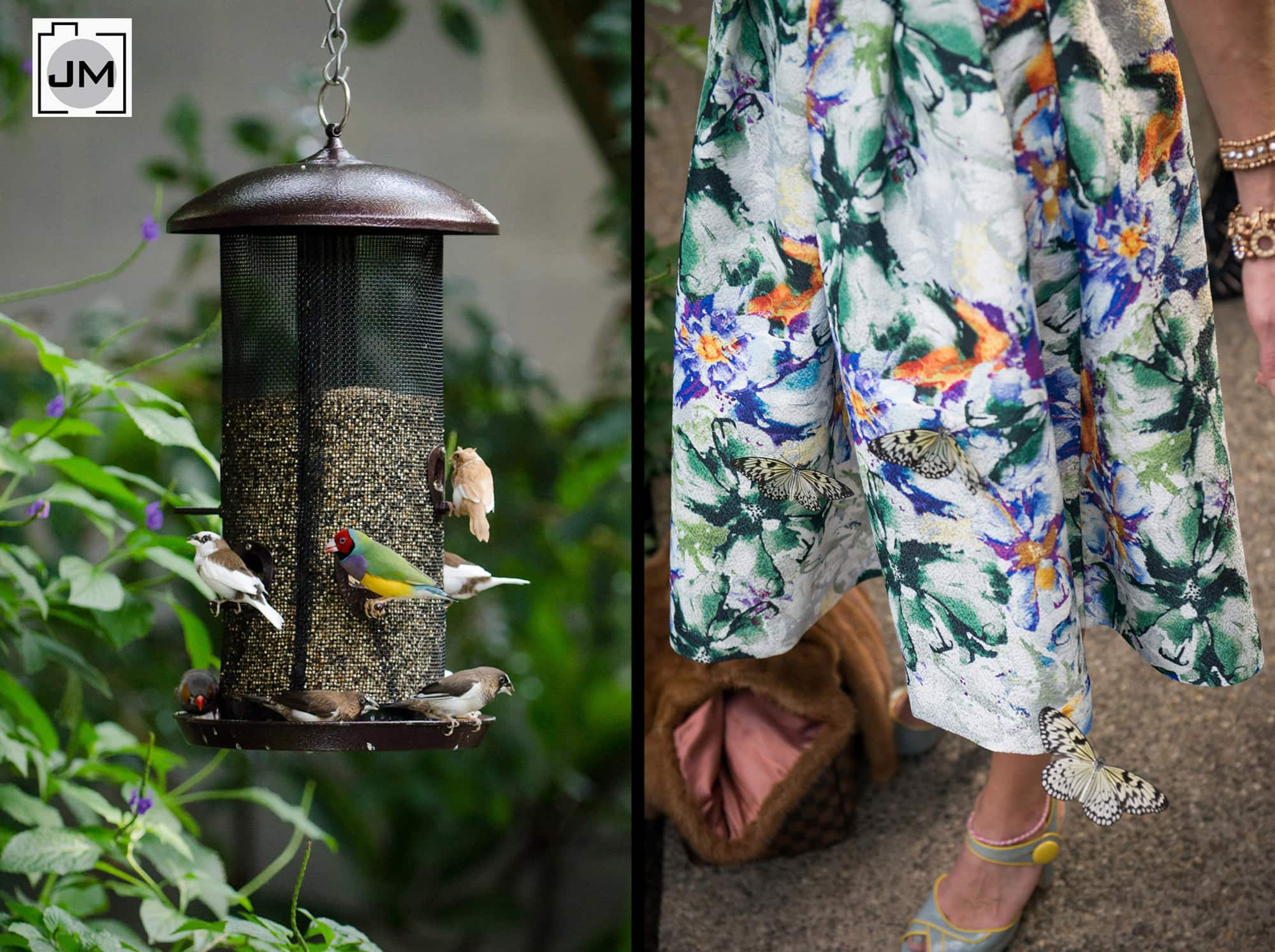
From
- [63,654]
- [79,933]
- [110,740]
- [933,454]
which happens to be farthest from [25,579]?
[933,454]

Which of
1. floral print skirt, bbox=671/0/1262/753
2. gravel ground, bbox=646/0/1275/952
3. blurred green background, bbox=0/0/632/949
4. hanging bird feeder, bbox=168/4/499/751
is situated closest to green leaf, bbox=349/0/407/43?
blurred green background, bbox=0/0/632/949

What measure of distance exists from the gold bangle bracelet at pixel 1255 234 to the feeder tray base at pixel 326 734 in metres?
0.71

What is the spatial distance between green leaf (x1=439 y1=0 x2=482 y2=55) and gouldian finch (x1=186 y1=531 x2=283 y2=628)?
811 millimetres

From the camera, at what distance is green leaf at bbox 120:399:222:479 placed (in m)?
1.05

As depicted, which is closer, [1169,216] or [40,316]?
[1169,216]

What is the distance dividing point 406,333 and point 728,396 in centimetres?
29

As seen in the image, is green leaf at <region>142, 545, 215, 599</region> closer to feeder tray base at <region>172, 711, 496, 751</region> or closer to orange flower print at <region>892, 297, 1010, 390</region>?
feeder tray base at <region>172, 711, 496, 751</region>

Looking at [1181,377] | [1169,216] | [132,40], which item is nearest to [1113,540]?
[1181,377]

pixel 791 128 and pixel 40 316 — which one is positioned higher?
pixel 791 128

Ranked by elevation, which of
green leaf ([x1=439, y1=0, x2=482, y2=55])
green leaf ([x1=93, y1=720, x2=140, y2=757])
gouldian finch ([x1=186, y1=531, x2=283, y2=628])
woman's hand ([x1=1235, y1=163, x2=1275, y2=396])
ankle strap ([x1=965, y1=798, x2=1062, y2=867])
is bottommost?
ankle strap ([x1=965, y1=798, x2=1062, y2=867])

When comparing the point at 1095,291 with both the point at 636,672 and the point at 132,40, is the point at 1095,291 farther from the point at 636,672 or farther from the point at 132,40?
the point at 132,40

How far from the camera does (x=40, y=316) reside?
147 centimetres

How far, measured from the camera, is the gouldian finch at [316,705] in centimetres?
87

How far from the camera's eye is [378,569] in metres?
0.86
